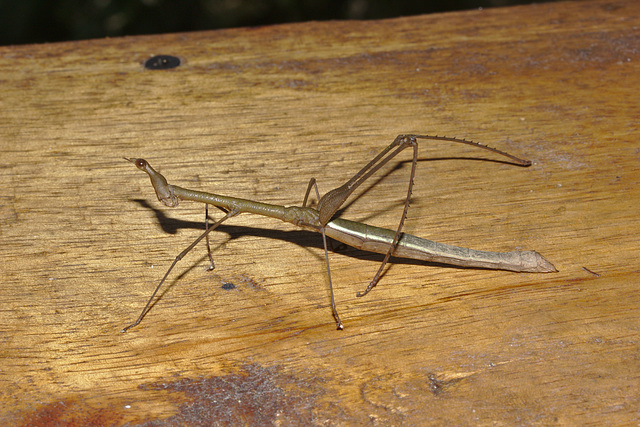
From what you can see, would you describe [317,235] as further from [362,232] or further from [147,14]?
[147,14]

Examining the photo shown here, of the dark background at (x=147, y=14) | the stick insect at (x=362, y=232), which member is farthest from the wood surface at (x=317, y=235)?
the dark background at (x=147, y=14)

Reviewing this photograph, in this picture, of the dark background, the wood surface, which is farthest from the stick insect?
the dark background

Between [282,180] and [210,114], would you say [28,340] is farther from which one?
[210,114]

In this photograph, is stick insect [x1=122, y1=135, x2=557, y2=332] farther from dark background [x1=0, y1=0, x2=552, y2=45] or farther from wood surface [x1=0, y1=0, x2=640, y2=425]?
dark background [x1=0, y1=0, x2=552, y2=45]

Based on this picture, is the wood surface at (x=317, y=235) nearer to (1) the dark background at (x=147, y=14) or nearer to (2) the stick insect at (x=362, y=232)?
(2) the stick insect at (x=362, y=232)

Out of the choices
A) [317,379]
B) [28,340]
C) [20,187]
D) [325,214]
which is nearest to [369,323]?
[317,379]

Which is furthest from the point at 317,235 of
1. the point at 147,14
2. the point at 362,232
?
the point at 147,14
